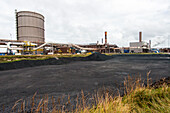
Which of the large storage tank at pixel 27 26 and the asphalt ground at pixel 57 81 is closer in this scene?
the asphalt ground at pixel 57 81

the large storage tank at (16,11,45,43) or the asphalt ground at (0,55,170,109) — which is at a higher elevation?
the large storage tank at (16,11,45,43)

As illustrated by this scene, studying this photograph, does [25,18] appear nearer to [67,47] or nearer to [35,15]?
[35,15]

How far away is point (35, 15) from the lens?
40.5 metres

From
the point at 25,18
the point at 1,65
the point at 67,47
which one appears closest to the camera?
the point at 1,65

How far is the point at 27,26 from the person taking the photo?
38.2 meters

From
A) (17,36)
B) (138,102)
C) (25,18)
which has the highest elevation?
(25,18)

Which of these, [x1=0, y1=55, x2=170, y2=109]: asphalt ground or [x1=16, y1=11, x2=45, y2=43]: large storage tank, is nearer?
[x1=0, y1=55, x2=170, y2=109]: asphalt ground

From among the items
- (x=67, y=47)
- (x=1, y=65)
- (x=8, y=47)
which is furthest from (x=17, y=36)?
(x=1, y=65)

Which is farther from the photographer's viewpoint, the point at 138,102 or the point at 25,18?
the point at 25,18

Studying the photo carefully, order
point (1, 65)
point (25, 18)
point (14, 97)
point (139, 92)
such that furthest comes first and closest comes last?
point (25, 18) < point (1, 65) < point (14, 97) < point (139, 92)

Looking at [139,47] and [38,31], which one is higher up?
[38,31]

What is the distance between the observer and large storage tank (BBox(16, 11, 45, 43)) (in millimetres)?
38094

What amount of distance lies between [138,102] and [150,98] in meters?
0.53

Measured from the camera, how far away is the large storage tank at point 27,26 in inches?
1500
